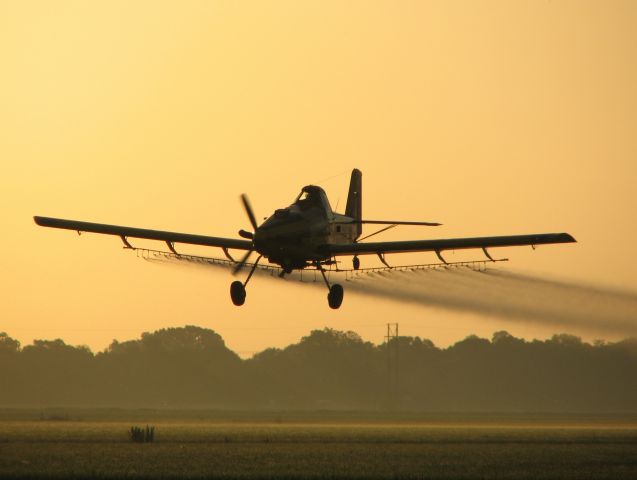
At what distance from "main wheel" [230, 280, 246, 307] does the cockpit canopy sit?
4268 millimetres

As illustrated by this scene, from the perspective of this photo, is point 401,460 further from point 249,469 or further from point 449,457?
point 249,469

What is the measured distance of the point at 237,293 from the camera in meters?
47.2

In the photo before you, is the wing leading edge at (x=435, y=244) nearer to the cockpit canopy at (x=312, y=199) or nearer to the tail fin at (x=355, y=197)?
the cockpit canopy at (x=312, y=199)

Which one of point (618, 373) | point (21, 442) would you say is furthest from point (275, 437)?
point (618, 373)

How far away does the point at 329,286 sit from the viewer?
50125 mm

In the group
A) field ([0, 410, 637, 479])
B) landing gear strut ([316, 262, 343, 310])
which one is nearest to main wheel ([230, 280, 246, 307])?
landing gear strut ([316, 262, 343, 310])

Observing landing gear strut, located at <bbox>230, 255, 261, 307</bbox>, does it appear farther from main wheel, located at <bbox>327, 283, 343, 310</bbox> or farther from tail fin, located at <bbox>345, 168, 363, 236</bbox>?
tail fin, located at <bbox>345, 168, 363, 236</bbox>

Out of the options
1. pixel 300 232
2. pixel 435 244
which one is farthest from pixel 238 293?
pixel 435 244

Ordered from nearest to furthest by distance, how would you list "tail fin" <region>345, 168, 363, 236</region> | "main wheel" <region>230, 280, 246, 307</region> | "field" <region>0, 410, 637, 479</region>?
"main wheel" <region>230, 280, 246, 307</region>
"field" <region>0, 410, 637, 479</region>
"tail fin" <region>345, 168, 363, 236</region>

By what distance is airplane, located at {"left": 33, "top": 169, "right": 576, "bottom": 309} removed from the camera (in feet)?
156

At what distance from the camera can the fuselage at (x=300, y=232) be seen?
1861 inches

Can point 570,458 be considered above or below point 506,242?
below

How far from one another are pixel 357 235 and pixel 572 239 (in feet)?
44.2

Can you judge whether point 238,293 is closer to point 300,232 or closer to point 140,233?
point 300,232
